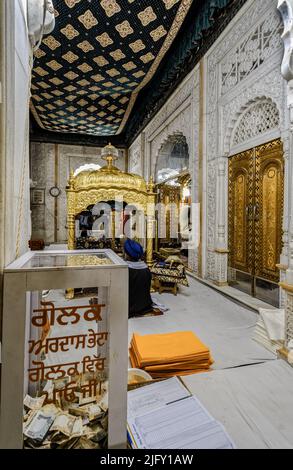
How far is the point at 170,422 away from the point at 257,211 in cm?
352

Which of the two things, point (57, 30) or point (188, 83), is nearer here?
point (57, 30)

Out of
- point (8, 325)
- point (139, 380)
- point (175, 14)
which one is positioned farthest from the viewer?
point (175, 14)

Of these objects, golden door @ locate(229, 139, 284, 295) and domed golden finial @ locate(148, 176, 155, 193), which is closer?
golden door @ locate(229, 139, 284, 295)

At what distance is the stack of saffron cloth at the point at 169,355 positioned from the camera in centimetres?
186

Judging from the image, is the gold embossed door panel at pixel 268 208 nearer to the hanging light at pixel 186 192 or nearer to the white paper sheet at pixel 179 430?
the white paper sheet at pixel 179 430

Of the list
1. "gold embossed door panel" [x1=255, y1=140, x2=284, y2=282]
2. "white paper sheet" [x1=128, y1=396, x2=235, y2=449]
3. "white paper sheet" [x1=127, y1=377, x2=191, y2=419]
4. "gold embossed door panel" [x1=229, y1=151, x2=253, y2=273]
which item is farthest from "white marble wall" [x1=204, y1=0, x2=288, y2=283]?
"white paper sheet" [x1=128, y1=396, x2=235, y2=449]

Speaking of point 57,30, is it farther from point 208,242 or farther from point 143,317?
point 143,317

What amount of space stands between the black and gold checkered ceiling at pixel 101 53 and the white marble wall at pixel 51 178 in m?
2.92

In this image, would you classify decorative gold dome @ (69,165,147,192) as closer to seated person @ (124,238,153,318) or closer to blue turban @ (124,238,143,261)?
blue turban @ (124,238,143,261)

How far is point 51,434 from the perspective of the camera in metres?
1.17

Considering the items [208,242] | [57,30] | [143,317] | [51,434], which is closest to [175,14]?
[57,30]

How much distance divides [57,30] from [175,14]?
92.6 inches

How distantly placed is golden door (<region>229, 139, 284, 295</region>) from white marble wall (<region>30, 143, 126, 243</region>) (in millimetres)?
9246

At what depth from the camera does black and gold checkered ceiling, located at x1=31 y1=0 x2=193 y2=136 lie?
485cm
